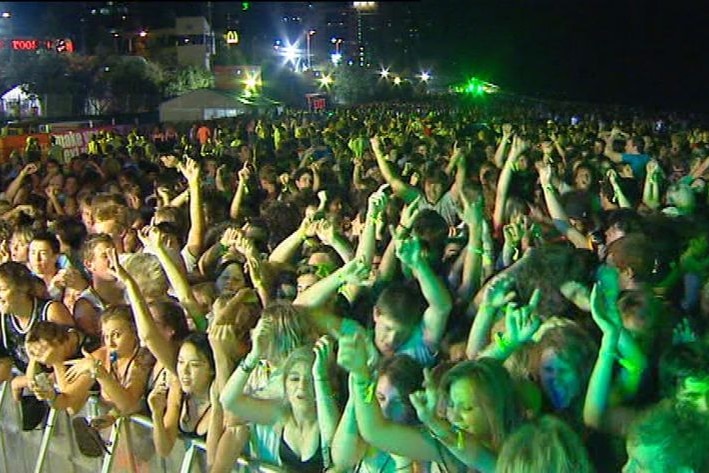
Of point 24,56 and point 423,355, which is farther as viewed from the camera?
point 24,56

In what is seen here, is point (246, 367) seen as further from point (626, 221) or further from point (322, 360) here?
point (626, 221)

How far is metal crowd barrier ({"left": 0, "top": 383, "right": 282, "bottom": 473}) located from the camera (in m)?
3.89

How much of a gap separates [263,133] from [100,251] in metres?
11.5

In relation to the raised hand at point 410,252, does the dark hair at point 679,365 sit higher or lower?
lower

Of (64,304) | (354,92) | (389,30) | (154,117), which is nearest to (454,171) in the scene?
(64,304)

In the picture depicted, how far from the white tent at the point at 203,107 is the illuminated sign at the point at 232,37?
3208 inches

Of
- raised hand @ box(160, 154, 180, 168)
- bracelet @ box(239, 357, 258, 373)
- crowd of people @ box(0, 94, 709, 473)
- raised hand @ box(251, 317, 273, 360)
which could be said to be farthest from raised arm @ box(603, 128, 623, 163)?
bracelet @ box(239, 357, 258, 373)

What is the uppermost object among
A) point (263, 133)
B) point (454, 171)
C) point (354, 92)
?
point (454, 171)

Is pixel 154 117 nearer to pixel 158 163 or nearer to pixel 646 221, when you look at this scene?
pixel 158 163

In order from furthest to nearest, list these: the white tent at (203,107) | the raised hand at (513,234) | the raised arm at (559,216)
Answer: the white tent at (203,107) → the raised arm at (559,216) → the raised hand at (513,234)

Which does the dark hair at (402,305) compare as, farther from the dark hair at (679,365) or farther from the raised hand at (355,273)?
the dark hair at (679,365)

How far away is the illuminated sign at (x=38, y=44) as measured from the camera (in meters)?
68.6

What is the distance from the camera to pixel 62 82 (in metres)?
60.6

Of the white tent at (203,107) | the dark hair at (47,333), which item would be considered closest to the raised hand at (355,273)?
the dark hair at (47,333)
